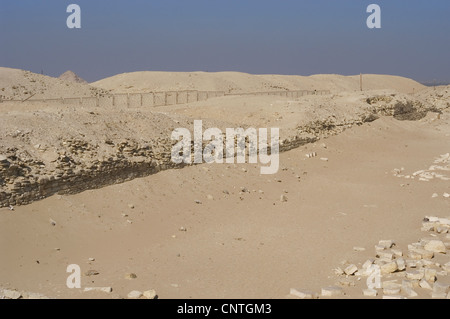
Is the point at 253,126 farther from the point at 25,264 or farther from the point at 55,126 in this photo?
the point at 25,264

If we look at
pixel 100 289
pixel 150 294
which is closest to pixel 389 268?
pixel 150 294

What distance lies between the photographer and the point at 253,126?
17.2 metres

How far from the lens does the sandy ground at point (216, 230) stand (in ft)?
25.4

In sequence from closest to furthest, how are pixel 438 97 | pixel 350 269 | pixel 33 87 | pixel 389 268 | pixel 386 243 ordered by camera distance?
1. pixel 389 268
2. pixel 350 269
3. pixel 386 243
4. pixel 33 87
5. pixel 438 97

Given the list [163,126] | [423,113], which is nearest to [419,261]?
[163,126]

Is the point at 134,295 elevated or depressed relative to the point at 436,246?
depressed

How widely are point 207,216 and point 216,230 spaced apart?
806mm

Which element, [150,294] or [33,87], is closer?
[150,294]

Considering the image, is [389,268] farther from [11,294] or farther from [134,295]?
[11,294]

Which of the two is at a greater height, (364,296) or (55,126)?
(55,126)

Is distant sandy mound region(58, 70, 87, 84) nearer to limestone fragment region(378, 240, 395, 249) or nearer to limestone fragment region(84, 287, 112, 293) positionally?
limestone fragment region(378, 240, 395, 249)

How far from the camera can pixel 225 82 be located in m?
42.7

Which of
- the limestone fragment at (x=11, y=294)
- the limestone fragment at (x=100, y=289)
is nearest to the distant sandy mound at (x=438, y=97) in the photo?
the limestone fragment at (x=100, y=289)

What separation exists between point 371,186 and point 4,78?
2020 cm
